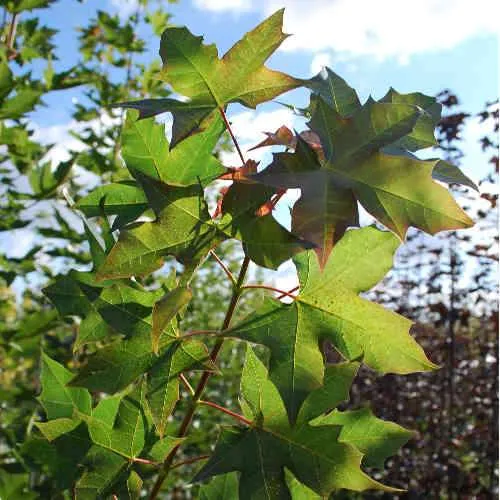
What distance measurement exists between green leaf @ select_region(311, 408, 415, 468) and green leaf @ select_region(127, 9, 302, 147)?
1.03ft

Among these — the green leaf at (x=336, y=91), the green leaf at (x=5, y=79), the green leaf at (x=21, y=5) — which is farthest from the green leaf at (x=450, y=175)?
the green leaf at (x=21, y=5)

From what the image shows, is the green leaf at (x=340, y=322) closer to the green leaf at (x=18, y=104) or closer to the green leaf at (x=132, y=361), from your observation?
the green leaf at (x=132, y=361)

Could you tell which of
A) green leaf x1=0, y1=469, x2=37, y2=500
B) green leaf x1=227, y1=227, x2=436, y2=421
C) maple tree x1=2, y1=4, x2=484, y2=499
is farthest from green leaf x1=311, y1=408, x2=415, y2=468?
green leaf x1=0, y1=469, x2=37, y2=500

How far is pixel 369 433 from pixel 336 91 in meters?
0.34

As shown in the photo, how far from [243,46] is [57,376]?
39cm

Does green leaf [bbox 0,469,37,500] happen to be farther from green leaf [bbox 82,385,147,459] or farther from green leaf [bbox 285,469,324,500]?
green leaf [bbox 285,469,324,500]

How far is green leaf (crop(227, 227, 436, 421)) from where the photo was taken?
0.57 meters

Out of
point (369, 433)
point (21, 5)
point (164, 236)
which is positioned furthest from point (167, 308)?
point (21, 5)

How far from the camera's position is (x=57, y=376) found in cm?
74

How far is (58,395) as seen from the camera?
0.74m

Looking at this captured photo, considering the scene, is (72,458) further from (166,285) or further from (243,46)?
(243,46)

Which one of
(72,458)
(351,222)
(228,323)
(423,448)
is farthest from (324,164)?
(423,448)

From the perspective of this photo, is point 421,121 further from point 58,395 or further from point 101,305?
point 58,395

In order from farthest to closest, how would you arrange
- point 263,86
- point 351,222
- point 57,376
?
1. point 57,376
2. point 263,86
3. point 351,222
